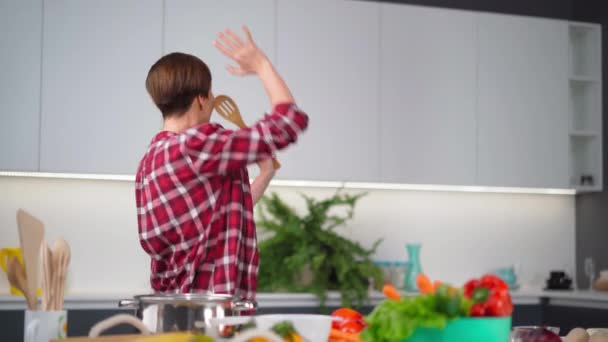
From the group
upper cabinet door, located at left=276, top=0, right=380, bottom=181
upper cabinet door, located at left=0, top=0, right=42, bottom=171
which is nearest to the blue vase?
upper cabinet door, located at left=276, top=0, right=380, bottom=181

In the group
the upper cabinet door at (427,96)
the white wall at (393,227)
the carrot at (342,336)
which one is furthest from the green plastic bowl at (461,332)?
the upper cabinet door at (427,96)

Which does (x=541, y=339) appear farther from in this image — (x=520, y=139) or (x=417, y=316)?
(x=520, y=139)

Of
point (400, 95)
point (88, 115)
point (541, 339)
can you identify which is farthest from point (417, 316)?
point (400, 95)

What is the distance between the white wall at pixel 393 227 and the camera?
4.71 metres

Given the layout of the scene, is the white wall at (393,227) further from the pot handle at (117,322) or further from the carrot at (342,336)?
the pot handle at (117,322)

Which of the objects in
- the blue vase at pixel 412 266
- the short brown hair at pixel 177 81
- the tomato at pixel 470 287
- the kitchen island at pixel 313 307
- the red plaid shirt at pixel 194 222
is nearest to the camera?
the tomato at pixel 470 287

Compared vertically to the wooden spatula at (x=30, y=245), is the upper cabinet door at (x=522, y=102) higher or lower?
higher

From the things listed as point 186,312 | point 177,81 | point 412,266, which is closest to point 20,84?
point 412,266

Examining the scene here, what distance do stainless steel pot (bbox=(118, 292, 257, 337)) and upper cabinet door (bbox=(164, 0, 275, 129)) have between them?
3113 millimetres

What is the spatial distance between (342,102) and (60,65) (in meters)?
1.49

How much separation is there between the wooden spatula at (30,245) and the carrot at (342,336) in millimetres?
541

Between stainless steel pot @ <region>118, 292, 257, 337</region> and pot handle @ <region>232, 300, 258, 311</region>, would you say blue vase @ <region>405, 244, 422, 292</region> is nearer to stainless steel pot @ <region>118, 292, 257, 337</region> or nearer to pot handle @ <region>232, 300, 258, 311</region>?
pot handle @ <region>232, 300, 258, 311</region>

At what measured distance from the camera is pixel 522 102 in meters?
5.25

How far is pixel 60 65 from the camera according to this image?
445cm
